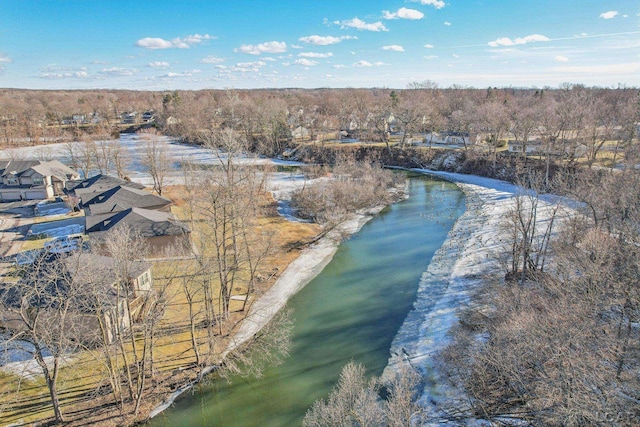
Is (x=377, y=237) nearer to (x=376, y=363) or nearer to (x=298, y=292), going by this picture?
(x=298, y=292)

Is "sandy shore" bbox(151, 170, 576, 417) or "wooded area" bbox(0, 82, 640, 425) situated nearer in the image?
"wooded area" bbox(0, 82, 640, 425)

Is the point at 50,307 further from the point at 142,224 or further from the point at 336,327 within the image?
the point at 142,224

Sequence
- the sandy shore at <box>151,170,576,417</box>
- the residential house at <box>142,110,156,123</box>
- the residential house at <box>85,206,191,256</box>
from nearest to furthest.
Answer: the sandy shore at <box>151,170,576,417</box> < the residential house at <box>85,206,191,256</box> < the residential house at <box>142,110,156,123</box>

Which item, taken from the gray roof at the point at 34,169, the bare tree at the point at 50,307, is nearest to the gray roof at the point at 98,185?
the gray roof at the point at 34,169

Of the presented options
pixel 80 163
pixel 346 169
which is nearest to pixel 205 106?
pixel 80 163

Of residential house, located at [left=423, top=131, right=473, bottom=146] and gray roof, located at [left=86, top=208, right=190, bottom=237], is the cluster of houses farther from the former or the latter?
residential house, located at [left=423, top=131, right=473, bottom=146]

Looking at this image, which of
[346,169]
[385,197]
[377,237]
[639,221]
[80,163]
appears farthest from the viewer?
[80,163]

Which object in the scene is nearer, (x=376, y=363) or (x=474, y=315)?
(x=376, y=363)

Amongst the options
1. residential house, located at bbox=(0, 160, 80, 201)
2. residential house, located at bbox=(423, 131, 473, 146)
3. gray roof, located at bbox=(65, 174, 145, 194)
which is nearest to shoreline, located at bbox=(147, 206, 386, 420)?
gray roof, located at bbox=(65, 174, 145, 194)
